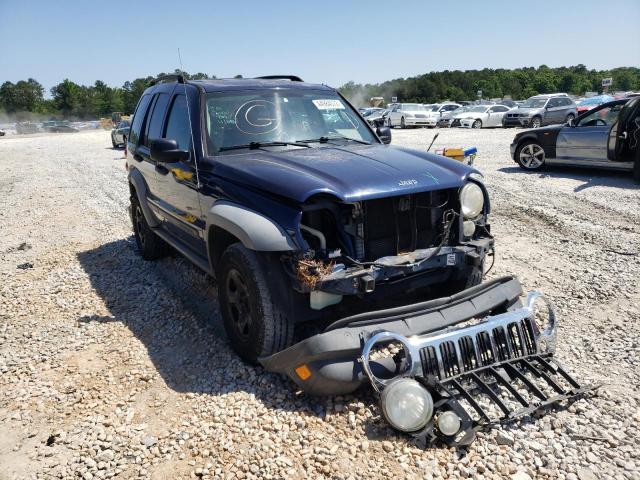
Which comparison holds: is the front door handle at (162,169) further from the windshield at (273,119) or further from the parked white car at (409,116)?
the parked white car at (409,116)

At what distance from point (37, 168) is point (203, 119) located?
55.7 ft

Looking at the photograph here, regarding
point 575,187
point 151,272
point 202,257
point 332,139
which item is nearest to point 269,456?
point 202,257

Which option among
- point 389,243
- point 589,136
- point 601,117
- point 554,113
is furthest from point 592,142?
point 554,113

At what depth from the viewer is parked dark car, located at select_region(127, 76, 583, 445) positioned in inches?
118

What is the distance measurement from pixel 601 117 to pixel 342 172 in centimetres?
901

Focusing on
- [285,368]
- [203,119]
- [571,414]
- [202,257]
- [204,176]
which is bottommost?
[571,414]

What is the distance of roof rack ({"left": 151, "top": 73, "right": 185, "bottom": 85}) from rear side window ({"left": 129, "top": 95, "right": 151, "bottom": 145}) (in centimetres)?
23

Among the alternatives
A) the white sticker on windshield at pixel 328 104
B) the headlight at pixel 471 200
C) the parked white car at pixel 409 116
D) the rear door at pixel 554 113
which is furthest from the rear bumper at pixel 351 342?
the parked white car at pixel 409 116

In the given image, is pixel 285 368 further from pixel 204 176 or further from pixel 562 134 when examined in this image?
pixel 562 134

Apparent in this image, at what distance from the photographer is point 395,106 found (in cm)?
3219

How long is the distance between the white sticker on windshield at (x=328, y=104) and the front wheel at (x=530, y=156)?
25.3 ft

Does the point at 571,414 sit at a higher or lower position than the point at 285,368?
lower

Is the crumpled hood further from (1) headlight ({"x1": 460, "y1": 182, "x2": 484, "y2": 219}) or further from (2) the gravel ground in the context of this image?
(2) the gravel ground

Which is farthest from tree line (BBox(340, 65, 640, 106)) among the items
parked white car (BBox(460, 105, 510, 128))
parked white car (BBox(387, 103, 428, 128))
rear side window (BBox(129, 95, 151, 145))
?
rear side window (BBox(129, 95, 151, 145))
